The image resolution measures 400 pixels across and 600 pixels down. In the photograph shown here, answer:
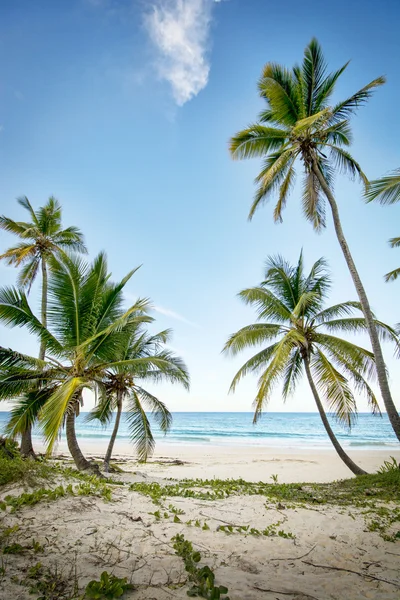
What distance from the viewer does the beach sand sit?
2.72m

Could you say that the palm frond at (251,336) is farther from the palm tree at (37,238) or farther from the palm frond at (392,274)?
the palm tree at (37,238)

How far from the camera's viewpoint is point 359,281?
28.7ft

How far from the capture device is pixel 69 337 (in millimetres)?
8047

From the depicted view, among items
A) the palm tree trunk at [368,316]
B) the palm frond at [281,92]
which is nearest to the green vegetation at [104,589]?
the palm tree trunk at [368,316]

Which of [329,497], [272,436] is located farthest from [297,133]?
[272,436]

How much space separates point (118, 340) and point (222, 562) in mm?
5860

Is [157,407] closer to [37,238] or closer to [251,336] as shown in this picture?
[251,336]

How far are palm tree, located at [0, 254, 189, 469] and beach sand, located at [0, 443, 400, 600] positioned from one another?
353 cm

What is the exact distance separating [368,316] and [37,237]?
12.8 metres

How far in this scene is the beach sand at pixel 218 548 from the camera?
2.72 metres

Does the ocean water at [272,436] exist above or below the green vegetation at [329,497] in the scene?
below

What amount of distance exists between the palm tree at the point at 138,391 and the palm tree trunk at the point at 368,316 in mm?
5489

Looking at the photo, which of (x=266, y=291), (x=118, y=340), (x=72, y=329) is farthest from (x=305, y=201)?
(x=72, y=329)

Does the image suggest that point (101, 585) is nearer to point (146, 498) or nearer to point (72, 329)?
point (146, 498)
